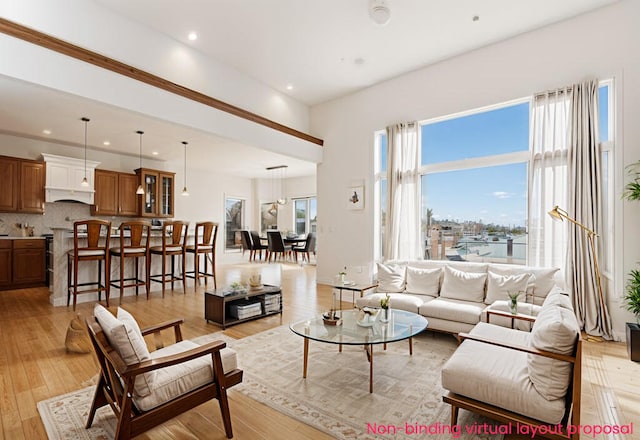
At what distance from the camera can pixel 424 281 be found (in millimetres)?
4273

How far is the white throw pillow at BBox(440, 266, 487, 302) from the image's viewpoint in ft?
12.8

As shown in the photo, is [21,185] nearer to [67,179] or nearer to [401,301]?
[67,179]

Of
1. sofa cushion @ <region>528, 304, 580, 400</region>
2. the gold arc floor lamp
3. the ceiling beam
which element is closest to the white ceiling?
the ceiling beam

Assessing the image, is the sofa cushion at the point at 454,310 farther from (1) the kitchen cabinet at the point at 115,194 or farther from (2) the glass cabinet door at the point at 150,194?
(1) the kitchen cabinet at the point at 115,194

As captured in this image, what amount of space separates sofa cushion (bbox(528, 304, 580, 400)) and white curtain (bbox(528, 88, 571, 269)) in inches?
114

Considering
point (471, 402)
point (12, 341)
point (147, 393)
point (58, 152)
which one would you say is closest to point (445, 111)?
point (471, 402)

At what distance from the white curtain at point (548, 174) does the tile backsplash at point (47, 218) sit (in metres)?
8.78

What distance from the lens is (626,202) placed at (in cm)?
379

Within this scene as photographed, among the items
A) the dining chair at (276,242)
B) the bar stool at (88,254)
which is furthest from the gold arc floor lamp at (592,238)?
the dining chair at (276,242)

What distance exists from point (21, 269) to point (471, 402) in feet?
26.1

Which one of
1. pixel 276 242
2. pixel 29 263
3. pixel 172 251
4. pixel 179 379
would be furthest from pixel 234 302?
pixel 276 242

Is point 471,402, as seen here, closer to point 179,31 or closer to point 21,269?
point 179,31

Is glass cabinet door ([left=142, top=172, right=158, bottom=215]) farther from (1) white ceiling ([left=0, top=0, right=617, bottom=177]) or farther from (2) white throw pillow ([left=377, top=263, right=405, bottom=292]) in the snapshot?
Result: (2) white throw pillow ([left=377, top=263, right=405, bottom=292])

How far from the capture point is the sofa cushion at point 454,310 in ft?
11.3
